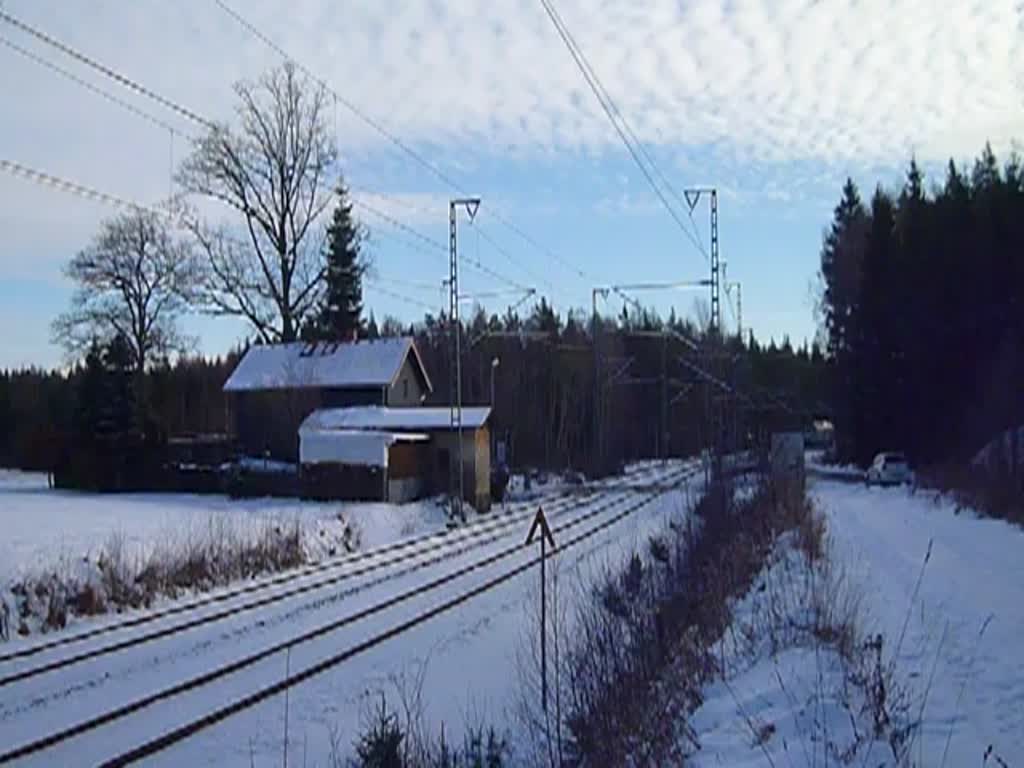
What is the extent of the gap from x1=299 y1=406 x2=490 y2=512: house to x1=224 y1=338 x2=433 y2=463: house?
234 inches

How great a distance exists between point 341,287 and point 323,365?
439 inches

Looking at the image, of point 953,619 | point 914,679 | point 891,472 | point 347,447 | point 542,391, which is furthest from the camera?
point 542,391

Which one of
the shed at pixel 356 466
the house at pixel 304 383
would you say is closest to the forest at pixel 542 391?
the house at pixel 304 383

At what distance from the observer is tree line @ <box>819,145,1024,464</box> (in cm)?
5503

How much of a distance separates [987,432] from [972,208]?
11.9m

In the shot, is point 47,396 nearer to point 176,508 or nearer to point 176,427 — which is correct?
point 176,427

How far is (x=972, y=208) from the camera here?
60500 millimetres

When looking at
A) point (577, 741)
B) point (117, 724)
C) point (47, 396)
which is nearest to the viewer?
point (577, 741)

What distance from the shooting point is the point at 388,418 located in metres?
53.2

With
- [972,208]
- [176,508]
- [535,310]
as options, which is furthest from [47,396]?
[972,208]

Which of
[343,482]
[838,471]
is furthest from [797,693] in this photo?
[838,471]

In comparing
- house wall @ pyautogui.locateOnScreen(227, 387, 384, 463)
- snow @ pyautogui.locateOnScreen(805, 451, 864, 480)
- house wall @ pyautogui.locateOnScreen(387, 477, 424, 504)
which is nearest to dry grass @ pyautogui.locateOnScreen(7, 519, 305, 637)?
house wall @ pyautogui.locateOnScreen(387, 477, 424, 504)

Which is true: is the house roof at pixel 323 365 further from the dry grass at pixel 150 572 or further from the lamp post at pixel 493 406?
the dry grass at pixel 150 572

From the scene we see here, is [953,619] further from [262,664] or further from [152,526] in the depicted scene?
[152,526]
